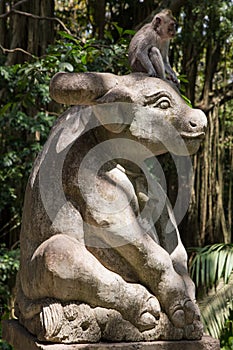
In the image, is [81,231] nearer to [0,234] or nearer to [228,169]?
[0,234]

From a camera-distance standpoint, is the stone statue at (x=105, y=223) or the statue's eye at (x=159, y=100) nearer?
the stone statue at (x=105, y=223)

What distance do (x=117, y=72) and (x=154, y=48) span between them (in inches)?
122

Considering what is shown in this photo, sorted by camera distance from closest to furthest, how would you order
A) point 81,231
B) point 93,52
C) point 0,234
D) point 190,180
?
1. point 81,231
2. point 93,52
3. point 190,180
4. point 0,234

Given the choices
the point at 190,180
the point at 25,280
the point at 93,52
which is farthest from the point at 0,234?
the point at 25,280

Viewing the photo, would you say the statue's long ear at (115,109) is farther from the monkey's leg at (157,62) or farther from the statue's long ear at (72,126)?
the monkey's leg at (157,62)

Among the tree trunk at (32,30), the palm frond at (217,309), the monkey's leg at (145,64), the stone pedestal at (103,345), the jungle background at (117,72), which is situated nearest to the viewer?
the stone pedestal at (103,345)

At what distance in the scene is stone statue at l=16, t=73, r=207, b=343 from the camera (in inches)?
85.0

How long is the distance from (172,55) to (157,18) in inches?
184

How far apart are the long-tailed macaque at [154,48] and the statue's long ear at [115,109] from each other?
222 mm

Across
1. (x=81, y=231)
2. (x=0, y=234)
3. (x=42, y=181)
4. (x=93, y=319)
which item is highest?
(x=42, y=181)

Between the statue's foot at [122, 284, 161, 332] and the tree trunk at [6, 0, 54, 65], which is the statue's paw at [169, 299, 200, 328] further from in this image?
the tree trunk at [6, 0, 54, 65]

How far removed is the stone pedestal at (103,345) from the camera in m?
2.08

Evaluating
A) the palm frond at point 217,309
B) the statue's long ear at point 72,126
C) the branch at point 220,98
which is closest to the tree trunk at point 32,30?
the branch at point 220,98

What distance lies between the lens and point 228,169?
7.55m
